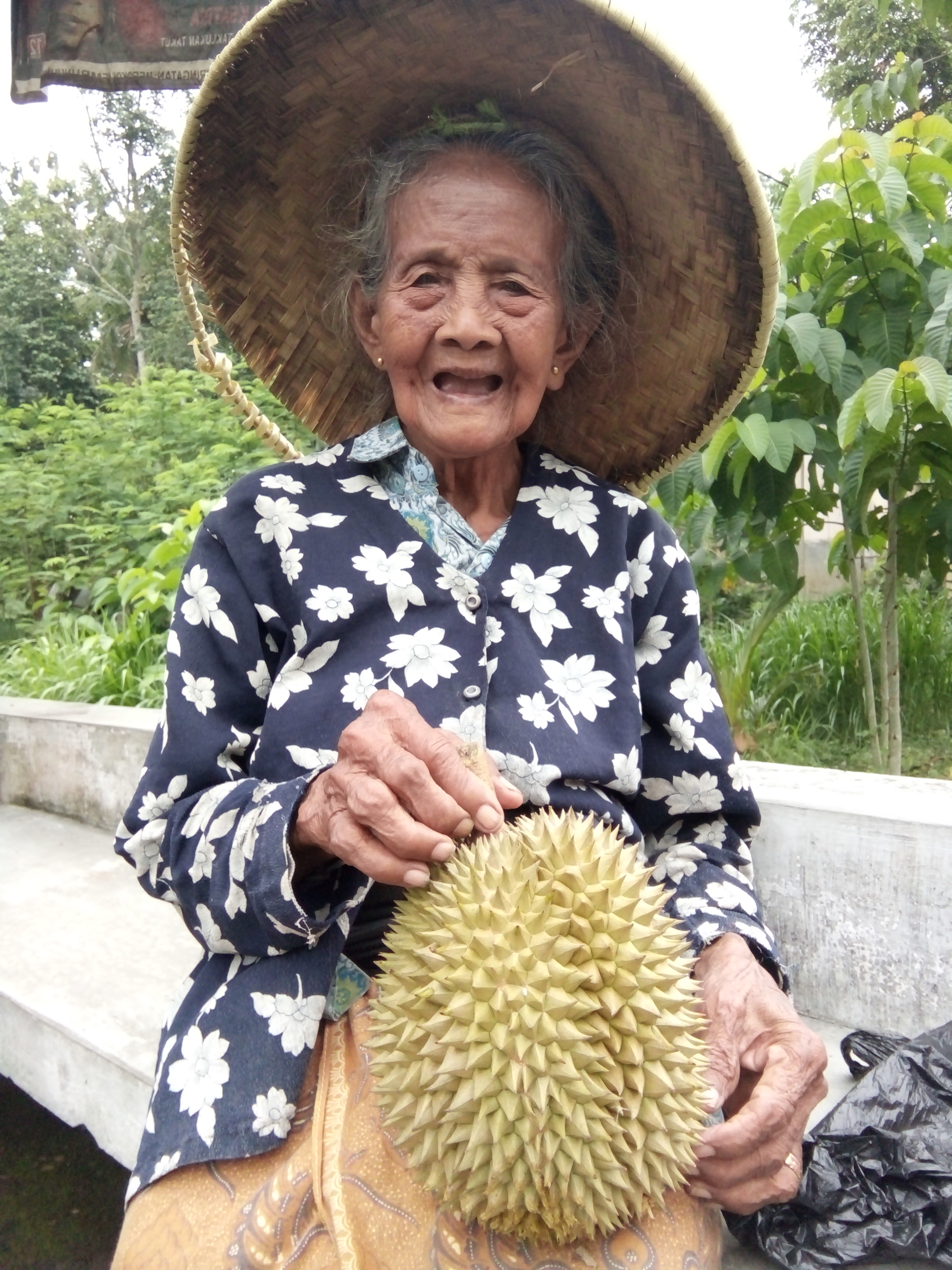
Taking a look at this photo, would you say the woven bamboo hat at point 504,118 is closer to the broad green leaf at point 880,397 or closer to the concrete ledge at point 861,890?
the broad green leaf at point 880,397

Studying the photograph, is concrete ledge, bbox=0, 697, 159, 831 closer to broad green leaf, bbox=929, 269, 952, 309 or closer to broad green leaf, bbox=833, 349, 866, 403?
broad green leaf, bbox=833, 349, 866, 403

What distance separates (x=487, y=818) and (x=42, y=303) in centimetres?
2067

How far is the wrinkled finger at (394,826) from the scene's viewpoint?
971 millimetres

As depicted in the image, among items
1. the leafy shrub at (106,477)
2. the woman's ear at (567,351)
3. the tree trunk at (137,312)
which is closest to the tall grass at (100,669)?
the leafy shrub at (106,477)

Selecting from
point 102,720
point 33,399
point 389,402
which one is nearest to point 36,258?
point 33,399

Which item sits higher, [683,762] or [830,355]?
[830,355]

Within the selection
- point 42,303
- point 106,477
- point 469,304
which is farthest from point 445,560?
point 42,303

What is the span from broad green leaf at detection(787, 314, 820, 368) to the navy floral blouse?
1.19 metres

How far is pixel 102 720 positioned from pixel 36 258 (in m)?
19.9

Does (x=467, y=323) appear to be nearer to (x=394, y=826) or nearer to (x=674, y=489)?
(x=394, y=826)

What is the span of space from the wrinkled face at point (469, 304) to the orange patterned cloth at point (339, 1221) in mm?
892

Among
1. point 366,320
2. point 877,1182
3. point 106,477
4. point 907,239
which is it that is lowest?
point 877,1182

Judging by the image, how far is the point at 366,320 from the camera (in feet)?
5.45

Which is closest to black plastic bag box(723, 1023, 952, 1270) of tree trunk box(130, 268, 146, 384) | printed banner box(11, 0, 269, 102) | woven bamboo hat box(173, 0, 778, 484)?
woven bamboo hat box(173, 0, 778, 484)
